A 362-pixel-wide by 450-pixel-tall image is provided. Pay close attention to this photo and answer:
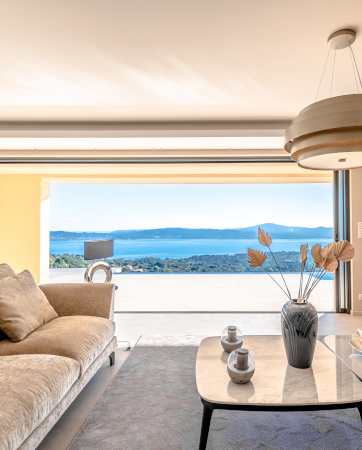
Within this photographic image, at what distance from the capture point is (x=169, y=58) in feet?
8.20

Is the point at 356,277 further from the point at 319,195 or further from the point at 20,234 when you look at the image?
the point at 319,195

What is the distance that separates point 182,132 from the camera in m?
3.92

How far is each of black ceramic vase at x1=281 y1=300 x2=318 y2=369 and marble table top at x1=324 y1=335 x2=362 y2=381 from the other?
0.94ft

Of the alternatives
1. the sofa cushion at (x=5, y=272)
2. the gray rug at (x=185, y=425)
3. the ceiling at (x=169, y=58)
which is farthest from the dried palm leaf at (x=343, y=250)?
the sofa cushion at (x=5, y=272)

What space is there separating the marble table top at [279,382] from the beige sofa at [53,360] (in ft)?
2.61

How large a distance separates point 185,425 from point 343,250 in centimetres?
146

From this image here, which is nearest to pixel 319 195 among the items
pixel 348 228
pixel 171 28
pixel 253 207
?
pixel 253 207

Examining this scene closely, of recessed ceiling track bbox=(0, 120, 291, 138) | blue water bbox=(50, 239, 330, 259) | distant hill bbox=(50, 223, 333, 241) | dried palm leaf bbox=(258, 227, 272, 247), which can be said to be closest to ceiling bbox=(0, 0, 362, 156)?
recessed ceiling track bbox=(0, 120, 291, 138)

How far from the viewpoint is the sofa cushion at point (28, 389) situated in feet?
4.42

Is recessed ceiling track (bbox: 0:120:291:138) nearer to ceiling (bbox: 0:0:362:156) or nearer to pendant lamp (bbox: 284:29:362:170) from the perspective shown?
ceiling (bbox: 0:0:362:156)

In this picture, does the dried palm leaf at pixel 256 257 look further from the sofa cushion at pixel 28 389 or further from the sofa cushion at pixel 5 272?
the sofa cushion at pixel 5 272

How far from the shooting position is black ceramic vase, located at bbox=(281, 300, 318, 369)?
1.90m

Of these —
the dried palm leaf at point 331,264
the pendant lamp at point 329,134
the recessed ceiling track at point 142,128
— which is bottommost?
the dried palm leaf at point 331,264

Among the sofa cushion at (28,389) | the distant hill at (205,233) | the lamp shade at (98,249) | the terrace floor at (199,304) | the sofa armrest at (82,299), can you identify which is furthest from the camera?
the distant hill at (205,233)
